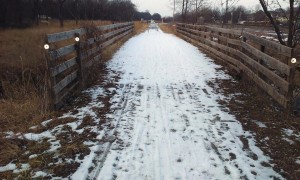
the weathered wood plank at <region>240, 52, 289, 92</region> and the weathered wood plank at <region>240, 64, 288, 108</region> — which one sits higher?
the weathered wood plank at <region>240, 52, 289, 92</region>

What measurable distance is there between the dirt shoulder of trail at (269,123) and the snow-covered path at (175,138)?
0.15 meters

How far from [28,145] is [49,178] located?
99cm

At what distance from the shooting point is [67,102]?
20.7 ft

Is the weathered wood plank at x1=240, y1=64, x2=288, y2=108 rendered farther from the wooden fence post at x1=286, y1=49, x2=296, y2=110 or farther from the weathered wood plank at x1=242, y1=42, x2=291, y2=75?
the weathered wood plank at x1=242, y1=42, x2=291, y2=75

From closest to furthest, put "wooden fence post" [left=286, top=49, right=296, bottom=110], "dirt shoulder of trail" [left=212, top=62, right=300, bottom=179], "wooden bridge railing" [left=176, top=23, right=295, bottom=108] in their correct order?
"dirt shoulder of trail" [left=212, top=62, right=300, bottom=179] < "wooden fence post" [left=286, top=49, right=296, bottom=110] < "wooden bridge railing" [left=176, top=23, right=295, bottom=108]

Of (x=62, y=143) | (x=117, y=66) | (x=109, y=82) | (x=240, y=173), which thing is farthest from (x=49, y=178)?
(x=117, y=66)

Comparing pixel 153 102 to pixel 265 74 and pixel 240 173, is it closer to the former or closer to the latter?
pixel 265 74

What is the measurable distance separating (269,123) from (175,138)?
1.76 metres

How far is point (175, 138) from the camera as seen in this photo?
464cm

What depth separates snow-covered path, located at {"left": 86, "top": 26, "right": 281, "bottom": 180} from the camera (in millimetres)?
3727

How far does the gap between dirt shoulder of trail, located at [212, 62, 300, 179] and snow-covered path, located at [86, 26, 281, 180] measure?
152 millimetres

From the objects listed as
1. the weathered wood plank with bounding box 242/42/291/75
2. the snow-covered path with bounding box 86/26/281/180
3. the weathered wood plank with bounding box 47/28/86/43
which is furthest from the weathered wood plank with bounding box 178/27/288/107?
the weathered wood plank with bounding box 47/28/86/43

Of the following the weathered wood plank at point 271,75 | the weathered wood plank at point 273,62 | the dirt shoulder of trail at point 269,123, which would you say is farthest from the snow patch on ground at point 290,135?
the weathered wood plank at point 273,62

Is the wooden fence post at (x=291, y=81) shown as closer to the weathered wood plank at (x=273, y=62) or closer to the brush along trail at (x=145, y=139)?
the weathered wood plank at (x=273, y=62)
